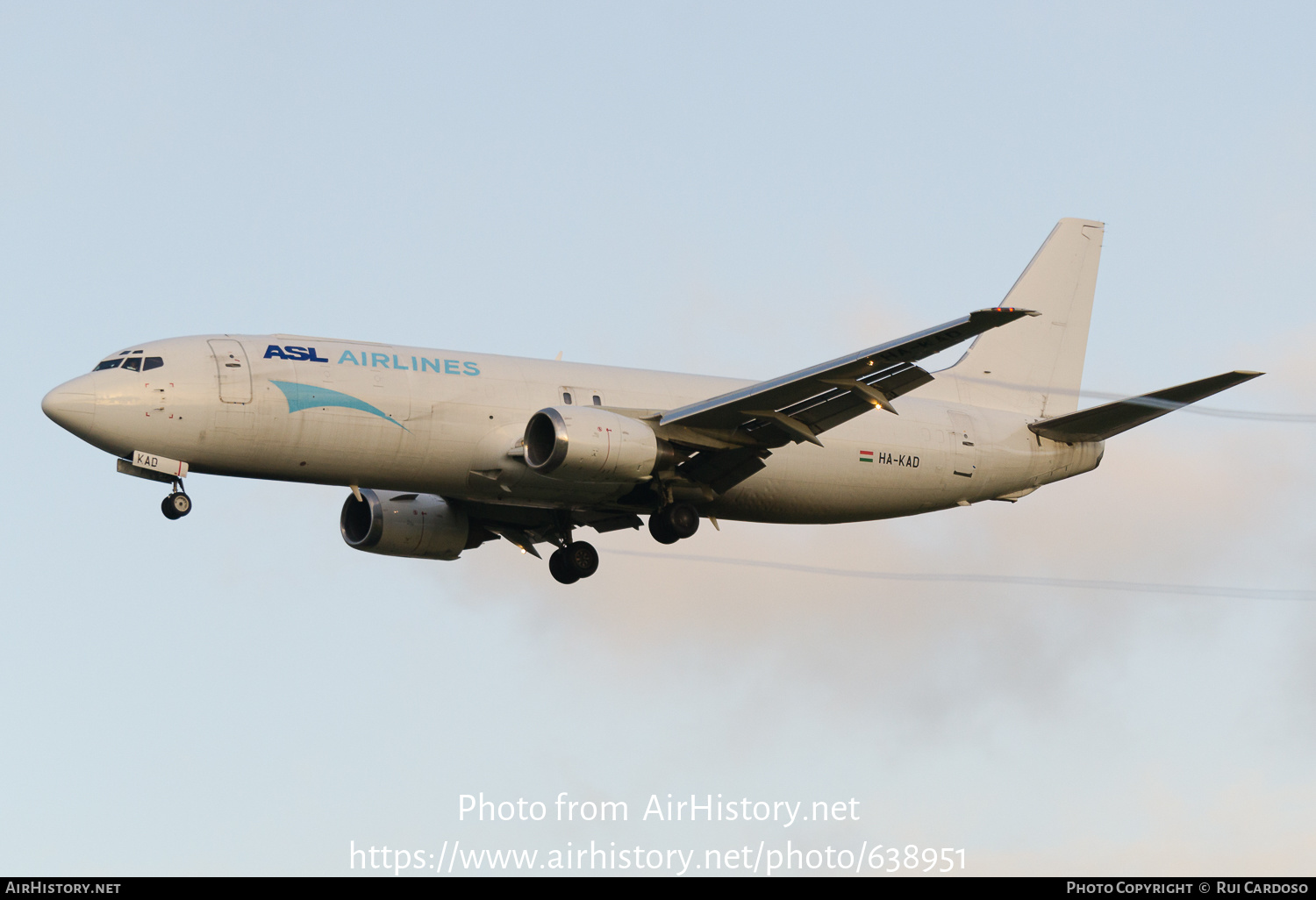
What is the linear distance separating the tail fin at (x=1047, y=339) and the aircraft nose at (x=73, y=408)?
2035 cm

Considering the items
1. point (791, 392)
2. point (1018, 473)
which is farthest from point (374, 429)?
point (1018, 473)

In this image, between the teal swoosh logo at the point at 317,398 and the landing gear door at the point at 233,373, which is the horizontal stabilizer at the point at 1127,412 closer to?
the teal swoosh logo at the point at 317,398

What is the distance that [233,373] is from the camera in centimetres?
3181

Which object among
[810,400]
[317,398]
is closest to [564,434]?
[317,398]

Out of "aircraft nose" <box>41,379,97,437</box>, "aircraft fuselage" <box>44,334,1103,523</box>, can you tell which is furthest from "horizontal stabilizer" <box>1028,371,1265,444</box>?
"aircraft nose" <box>41,379,97,437</box>

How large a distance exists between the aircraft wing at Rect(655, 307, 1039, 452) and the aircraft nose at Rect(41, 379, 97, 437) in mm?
11312

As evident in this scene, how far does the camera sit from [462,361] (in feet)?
111

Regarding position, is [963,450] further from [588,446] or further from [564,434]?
[564,434]

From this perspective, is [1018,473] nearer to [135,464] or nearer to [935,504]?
[935,504]

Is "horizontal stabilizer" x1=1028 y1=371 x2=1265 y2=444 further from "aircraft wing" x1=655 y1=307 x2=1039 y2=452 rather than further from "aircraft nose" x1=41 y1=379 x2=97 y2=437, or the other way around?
"aircraft nose" x1=41 y1=379 x2=97 y2=437

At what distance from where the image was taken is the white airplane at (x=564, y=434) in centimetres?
3145

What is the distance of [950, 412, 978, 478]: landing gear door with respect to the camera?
124ft

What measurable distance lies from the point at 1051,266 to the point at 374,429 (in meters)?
19.4

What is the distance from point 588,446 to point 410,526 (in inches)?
305
